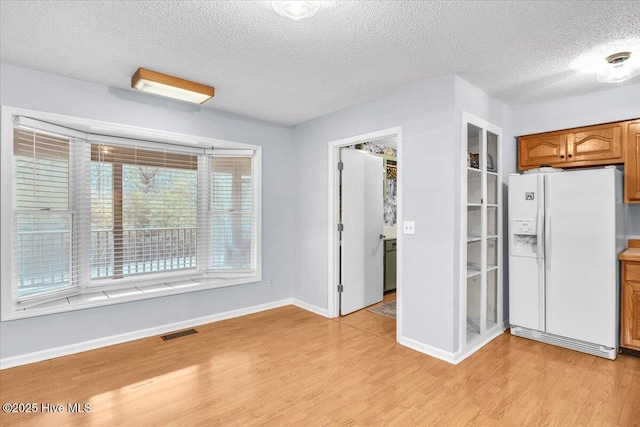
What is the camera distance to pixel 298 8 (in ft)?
6.14

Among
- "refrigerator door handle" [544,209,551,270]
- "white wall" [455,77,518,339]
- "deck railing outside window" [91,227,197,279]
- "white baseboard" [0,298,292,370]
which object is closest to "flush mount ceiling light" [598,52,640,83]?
"white wall" [455,77,518,339]

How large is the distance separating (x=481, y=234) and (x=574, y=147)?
141cm

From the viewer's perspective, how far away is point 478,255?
10.8 feet

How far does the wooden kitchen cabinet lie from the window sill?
12.4 feet

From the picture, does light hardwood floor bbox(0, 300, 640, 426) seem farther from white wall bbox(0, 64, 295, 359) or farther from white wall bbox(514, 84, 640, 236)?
white wall bbox(514, 84, 640, 236)

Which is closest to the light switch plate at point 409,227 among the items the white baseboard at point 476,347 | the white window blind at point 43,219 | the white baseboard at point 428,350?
the white baseboard at point 428,350

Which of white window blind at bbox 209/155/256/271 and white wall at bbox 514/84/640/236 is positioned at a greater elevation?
white wall at bbox 514/84/640/236

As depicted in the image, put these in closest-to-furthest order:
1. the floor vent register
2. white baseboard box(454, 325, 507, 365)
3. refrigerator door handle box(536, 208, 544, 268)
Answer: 1. white baseboard box(454, 325, 507, 365)
2. refrigerator door handle box(536, 208, 544, 268)
3. the floor vent register

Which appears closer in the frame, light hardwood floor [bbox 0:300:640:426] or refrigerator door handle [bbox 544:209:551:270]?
light hardwood floor [bbox 0:300:640:426]

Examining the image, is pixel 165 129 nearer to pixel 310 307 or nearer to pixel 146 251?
pixel 146 251

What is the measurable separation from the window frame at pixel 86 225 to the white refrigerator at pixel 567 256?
9.89 ft

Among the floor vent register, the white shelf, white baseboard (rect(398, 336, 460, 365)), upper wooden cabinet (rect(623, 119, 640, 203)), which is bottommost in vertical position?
the floor vent register

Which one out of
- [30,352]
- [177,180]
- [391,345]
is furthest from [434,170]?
[30,352]

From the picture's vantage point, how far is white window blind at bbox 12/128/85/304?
2.82 m
